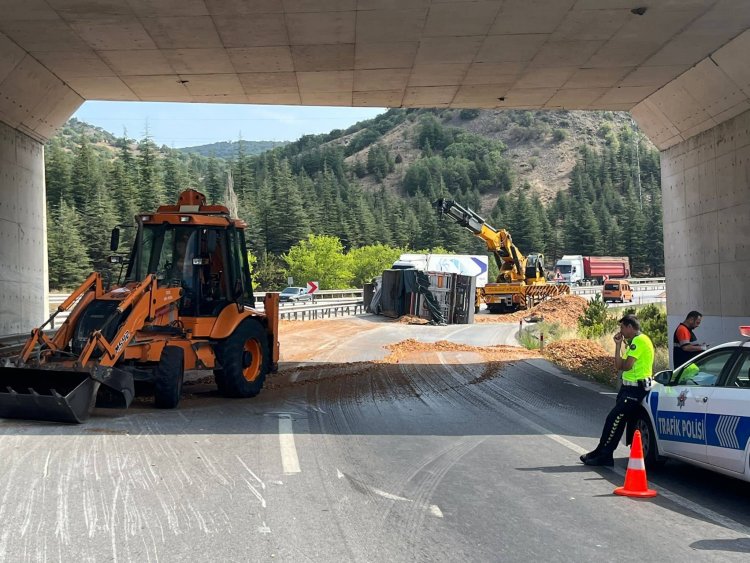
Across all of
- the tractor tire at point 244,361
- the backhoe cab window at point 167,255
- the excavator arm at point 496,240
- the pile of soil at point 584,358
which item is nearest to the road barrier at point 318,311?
the excavator arm at point 496,240

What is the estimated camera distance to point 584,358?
2075 cm

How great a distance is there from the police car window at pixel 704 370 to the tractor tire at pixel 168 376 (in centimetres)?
707

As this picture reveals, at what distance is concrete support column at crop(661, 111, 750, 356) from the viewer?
1491 cm

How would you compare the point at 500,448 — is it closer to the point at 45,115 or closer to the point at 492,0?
the point at 492,0

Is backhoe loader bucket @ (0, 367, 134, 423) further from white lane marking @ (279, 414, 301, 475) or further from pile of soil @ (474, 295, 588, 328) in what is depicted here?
pile of soil @ (474, 295, 588, 328)

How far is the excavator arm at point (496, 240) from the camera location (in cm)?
4372

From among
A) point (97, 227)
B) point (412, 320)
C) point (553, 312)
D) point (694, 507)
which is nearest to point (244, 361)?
point (694, 507)

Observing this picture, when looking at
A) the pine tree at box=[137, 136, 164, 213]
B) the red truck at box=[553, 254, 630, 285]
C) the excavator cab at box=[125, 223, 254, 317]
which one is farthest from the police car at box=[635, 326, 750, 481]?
the pine tree at box=[137, 136, 164, 213]

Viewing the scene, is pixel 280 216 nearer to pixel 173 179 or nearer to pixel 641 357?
pixel 173 179

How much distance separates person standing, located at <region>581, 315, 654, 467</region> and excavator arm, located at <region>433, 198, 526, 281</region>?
1367 inches

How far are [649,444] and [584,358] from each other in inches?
493

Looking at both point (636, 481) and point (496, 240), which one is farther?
point (496, 240)

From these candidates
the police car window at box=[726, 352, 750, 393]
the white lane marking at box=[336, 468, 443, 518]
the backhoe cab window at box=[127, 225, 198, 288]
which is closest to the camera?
the white lane marking at box=[336, 468, 443, 518]

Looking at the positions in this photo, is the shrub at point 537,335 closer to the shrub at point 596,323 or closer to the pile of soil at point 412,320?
the shrub at point 596,323
